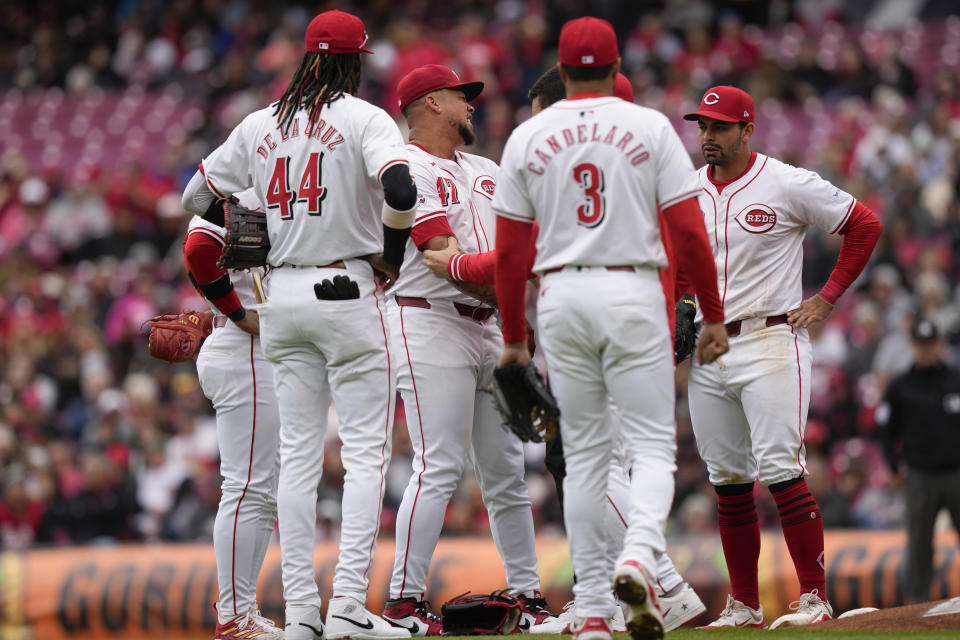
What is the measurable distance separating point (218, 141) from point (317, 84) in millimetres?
11892

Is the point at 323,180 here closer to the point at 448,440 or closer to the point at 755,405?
Result: the point at 448,440

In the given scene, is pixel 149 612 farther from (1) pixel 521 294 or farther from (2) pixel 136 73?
(2) pixel 136 73

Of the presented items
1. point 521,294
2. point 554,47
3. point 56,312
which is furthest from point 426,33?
point 521,294

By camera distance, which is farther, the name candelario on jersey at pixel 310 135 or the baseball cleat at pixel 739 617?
the baseball cleat at pixel 739 617

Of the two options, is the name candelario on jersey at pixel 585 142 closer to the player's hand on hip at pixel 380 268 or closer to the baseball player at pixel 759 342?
the player's hand on hip at pixel 380 268

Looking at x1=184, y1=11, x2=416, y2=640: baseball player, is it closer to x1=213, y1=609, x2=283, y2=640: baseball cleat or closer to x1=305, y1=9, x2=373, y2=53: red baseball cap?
x1=305, y1=9, x2=373, y2=53: red baseball cap

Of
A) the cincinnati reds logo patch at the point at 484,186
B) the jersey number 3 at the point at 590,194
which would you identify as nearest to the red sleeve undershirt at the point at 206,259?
the cincinnati reds logo patch at the point at 484,186

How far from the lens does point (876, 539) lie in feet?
31.0

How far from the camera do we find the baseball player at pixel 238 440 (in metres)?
6.01

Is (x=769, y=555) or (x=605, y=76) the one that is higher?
(x=605, y=76)

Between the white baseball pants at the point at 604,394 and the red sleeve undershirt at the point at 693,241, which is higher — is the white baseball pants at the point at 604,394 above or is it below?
below

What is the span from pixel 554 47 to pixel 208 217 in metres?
11.9

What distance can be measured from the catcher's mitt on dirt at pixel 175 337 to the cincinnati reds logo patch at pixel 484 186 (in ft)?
4.91

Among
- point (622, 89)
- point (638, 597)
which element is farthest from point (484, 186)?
point (638, 597)
